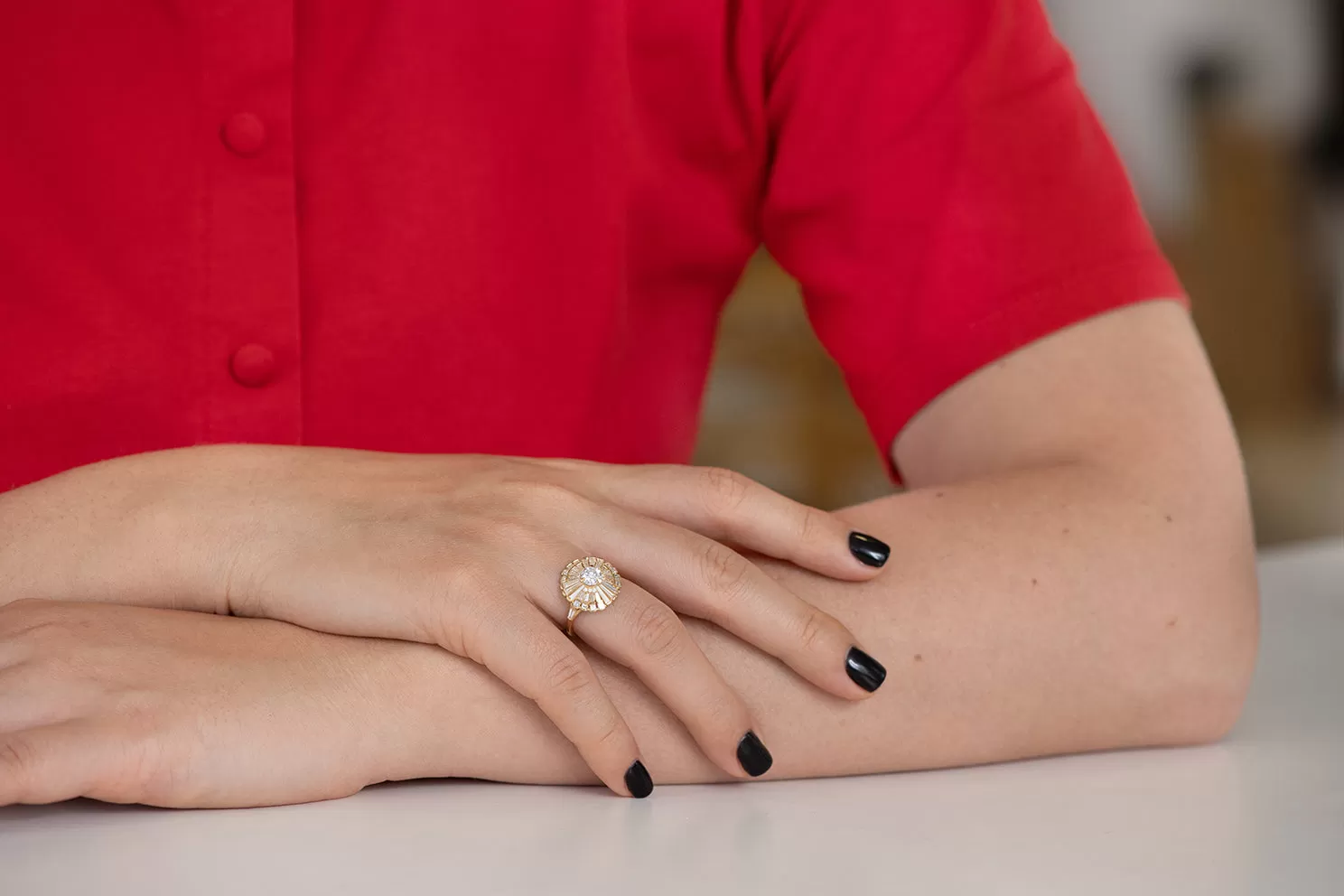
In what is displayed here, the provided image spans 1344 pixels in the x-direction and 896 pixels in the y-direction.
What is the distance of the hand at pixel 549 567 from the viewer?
0.66 m

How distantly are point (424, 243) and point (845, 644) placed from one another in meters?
0.41

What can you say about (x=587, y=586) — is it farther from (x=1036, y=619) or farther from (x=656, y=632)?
(x=1036, y=619)

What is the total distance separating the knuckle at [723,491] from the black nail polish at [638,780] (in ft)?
0.46

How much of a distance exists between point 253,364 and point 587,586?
316 millimetres

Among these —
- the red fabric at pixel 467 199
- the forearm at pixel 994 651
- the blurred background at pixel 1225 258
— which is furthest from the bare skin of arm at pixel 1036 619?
the blurred background at pixel 1225 258

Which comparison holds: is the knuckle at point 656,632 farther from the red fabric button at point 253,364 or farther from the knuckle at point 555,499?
the red fabric button at point 253,364

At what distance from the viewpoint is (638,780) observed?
0.66m

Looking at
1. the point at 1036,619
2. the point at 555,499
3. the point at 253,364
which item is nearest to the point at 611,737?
the point at 555,499

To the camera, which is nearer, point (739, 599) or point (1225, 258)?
point (739, 599)

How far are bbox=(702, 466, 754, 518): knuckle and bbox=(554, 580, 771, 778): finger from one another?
7 centimetres

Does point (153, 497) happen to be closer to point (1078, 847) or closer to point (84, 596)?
point (84, 596)

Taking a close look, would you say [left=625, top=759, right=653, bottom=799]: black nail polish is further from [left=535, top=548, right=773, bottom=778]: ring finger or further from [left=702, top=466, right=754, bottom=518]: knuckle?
[left=702, top=466, right=754, bottom=518]: knuckle

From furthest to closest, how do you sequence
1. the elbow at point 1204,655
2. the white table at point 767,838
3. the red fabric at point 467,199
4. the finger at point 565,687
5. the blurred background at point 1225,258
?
the blurred background at point 1225,258 → the red fabric at point 467,199 → the elbow at point 1204,655 → the finger at point 565,687 → the white table at point 767,838

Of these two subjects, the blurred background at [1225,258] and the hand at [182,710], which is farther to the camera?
the blurred background at [1225,258]
